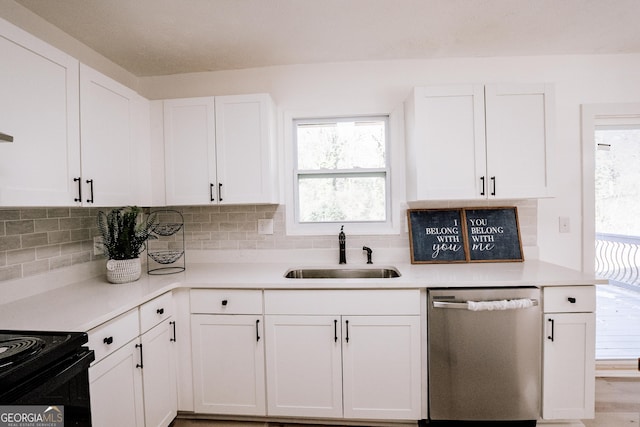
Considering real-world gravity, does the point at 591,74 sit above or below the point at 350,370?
above

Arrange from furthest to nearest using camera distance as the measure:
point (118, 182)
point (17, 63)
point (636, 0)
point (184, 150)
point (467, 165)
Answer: point (184, 150) < point (467, 165) < point (118, 182) < point (636, 0) < point (17, 63)

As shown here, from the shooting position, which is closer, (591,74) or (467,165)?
(467,165)

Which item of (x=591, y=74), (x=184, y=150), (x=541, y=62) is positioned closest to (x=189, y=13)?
(x=184, y=150)

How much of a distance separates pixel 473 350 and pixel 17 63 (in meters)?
2.65

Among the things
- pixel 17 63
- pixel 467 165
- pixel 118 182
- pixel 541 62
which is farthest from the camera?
pixel 541 62

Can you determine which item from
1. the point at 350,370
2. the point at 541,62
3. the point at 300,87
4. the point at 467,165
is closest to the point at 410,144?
the point at 467,165

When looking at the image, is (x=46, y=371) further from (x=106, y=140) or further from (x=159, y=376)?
(x=106, y=140)

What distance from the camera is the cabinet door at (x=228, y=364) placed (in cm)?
187

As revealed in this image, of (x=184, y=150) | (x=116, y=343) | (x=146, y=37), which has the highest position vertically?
(x=146, y=37)

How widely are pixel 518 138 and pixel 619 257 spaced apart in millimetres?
1432

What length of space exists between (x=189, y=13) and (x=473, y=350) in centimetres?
256

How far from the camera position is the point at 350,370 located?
6.02 feet

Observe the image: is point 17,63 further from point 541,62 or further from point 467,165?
point 541,62

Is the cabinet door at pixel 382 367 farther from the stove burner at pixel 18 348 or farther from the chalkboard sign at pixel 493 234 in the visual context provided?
the stove burner at pixel 18 348
